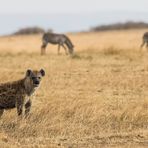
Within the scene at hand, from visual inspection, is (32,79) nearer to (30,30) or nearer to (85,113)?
(85,113)

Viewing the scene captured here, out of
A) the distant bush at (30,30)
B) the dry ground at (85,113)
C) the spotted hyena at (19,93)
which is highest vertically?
the spotted hyena at (19,93)

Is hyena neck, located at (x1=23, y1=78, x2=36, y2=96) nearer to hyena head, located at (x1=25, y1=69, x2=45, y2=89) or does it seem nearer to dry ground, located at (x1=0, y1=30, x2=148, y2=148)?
hyena head, located at (x1=25, y1=69, x2=45, y2=89)

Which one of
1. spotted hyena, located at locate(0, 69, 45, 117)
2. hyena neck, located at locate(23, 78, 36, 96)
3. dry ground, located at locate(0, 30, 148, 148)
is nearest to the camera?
dry ground, located at locate(0, 30, 148, 148)

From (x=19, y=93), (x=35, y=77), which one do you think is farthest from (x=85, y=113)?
(x=19, y=93)

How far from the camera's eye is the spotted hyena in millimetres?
10344

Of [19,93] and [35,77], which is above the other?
[35,77]

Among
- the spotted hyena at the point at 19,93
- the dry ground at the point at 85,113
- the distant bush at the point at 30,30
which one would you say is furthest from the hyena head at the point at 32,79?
A: the distant bush at the point at 30,30

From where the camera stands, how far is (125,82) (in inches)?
642

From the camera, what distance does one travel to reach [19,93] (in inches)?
413

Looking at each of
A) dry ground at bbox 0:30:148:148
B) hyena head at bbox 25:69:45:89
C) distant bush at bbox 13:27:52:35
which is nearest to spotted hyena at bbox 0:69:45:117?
hyena head at bbox 25:69:45:89

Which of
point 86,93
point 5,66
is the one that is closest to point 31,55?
point 5,66

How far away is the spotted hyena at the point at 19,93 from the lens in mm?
10344

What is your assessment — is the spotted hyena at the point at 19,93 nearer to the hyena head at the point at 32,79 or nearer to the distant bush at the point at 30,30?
the hyena head at the point at 32,79

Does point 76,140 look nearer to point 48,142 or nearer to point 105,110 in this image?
point 48,142
